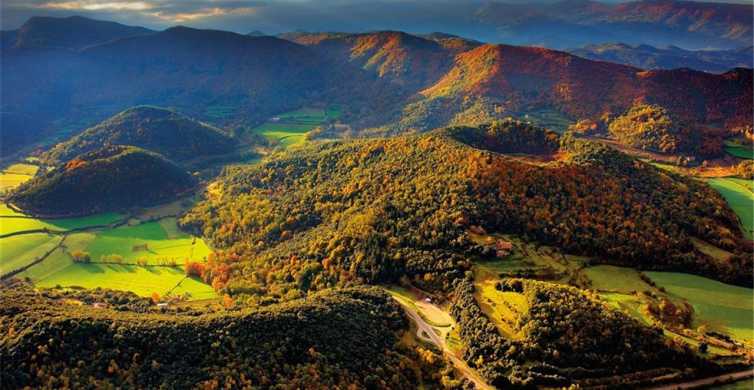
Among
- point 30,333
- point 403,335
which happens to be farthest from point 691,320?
point 30,333

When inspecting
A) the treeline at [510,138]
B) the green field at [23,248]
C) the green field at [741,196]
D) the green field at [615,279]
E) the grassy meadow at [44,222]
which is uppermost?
the treeline at [510,138]

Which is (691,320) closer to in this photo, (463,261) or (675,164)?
(463,261)

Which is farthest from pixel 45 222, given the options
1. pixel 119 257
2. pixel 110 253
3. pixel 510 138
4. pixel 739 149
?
pixel 739 149

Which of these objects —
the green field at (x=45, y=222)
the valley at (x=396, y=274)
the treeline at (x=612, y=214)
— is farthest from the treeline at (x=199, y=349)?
the green field at (x=45, y=222)

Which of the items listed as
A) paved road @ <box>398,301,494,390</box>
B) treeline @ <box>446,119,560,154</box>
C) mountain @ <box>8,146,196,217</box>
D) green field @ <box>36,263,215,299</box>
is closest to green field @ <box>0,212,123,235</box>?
mountain @ <box>8,146,196,217</box>

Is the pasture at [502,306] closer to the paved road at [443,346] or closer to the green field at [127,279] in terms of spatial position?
the paved road at [443,346]
